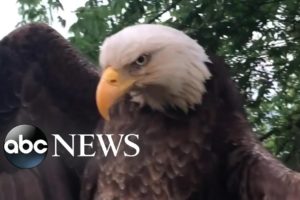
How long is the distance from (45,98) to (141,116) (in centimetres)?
42

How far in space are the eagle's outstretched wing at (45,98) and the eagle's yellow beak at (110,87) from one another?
0.40m

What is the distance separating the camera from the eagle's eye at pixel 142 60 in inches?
126

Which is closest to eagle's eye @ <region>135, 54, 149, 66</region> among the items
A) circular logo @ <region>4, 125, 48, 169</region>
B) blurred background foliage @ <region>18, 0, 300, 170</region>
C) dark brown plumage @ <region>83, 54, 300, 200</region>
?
dark brown plumage @ <region>83, 54, 300, 200</region>

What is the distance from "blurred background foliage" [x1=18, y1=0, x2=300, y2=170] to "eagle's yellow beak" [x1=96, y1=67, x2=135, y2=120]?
6.17 ft

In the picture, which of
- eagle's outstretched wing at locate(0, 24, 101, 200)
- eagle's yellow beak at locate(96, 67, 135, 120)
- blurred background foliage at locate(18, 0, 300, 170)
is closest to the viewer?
eagle's yellow beak at locate(96, 67, 135, 120)

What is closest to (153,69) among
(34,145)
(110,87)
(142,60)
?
(142,60)

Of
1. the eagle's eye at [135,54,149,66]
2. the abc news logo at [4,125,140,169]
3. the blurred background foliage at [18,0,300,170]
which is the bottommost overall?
the blurred background foliage at [18,0,300,170]

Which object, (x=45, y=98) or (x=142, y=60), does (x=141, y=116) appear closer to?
(x=142, y=60)

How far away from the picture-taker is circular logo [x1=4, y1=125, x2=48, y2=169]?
140 inches

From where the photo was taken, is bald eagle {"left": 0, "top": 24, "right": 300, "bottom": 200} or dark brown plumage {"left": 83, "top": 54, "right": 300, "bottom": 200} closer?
bald eagle {"left": 0, "top": 24, "right": 300, "bottom": 200}

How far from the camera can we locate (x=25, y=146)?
3.58 m

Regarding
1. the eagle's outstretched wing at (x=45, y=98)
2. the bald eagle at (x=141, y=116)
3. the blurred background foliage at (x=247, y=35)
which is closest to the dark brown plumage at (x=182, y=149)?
the bald eagle at (x=141, y=116)

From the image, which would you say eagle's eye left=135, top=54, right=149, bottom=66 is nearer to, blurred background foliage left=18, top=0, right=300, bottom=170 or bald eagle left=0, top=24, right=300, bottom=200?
bald eagle left=0, top=24, right=300, bottom=200

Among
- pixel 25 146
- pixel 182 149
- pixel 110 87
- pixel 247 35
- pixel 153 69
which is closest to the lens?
pixel 110 87
